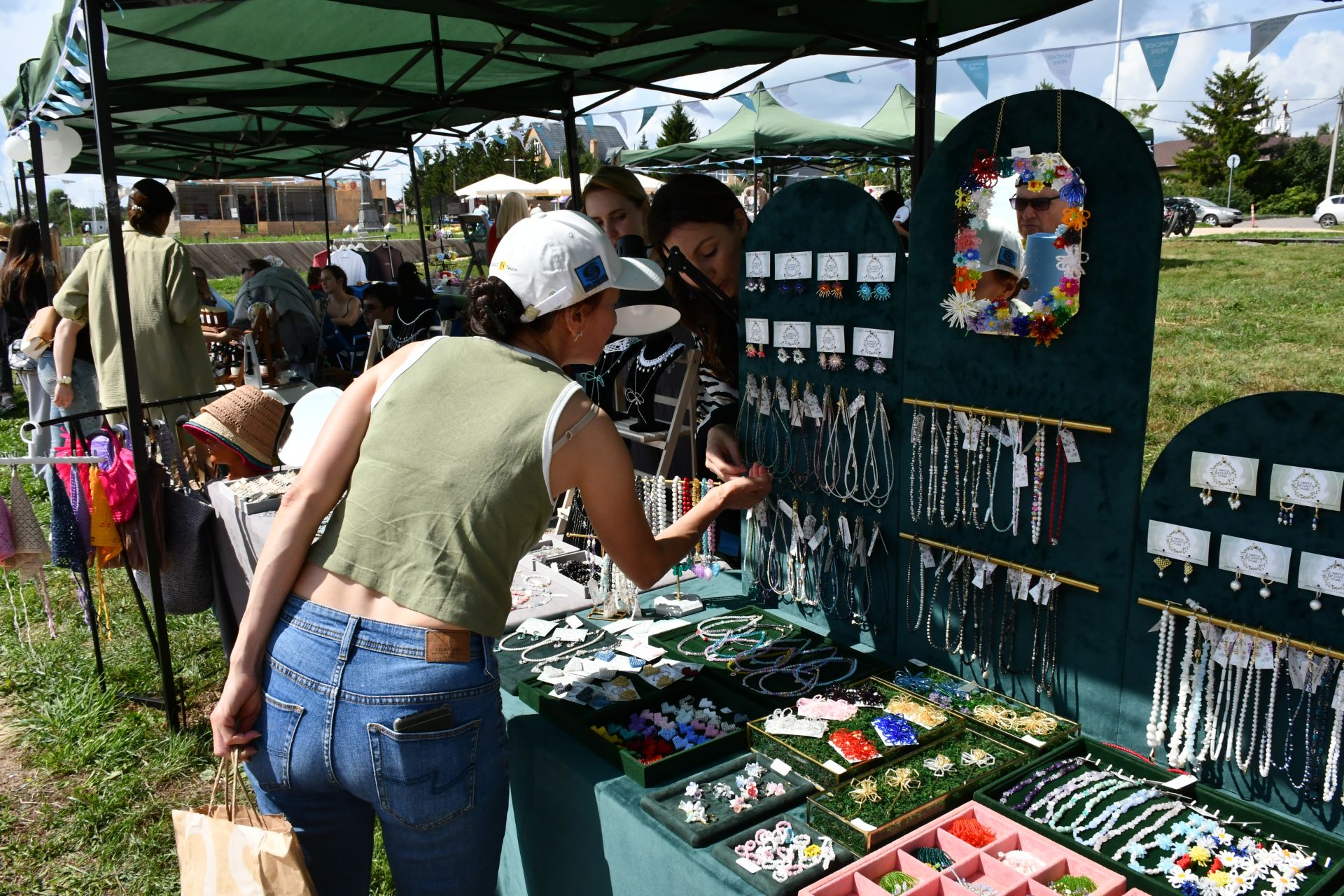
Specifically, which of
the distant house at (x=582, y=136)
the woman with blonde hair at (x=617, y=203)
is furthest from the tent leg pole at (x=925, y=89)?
the distant house at (x=582, y=136)

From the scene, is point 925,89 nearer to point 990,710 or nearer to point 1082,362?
point 1082,362

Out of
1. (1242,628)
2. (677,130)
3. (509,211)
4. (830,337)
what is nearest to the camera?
(1242,628)

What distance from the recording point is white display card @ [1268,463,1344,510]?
4.65ft

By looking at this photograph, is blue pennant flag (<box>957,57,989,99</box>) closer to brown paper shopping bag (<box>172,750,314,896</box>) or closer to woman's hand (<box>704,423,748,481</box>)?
woman's hand (<box>704,423,748,481</box>)

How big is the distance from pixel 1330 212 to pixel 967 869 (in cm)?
2949

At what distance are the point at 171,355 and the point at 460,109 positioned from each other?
3801 mm

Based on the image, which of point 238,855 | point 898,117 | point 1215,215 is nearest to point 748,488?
point 238,855

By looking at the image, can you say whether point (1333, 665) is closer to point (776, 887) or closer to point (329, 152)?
point (776, 887)

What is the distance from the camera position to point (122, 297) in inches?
118

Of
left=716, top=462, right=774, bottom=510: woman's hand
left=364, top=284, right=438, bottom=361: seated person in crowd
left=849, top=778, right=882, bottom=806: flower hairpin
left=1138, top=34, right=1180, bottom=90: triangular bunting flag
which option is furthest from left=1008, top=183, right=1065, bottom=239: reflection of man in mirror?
left=364, top=284, right=438, bottom=361: seated person in crowd

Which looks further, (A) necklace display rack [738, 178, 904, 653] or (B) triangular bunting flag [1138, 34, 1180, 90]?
(B) triangular bunting flag [1138, 34, 1180, 90]

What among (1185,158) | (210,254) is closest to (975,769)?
(210,254)

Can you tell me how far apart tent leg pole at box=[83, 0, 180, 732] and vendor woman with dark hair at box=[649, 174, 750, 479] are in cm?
176

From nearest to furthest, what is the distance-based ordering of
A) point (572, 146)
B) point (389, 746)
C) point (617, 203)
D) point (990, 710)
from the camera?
1. point (389, 746)
2. point (990, 710)
3. point (617, 203)
4. point (572, 146)
